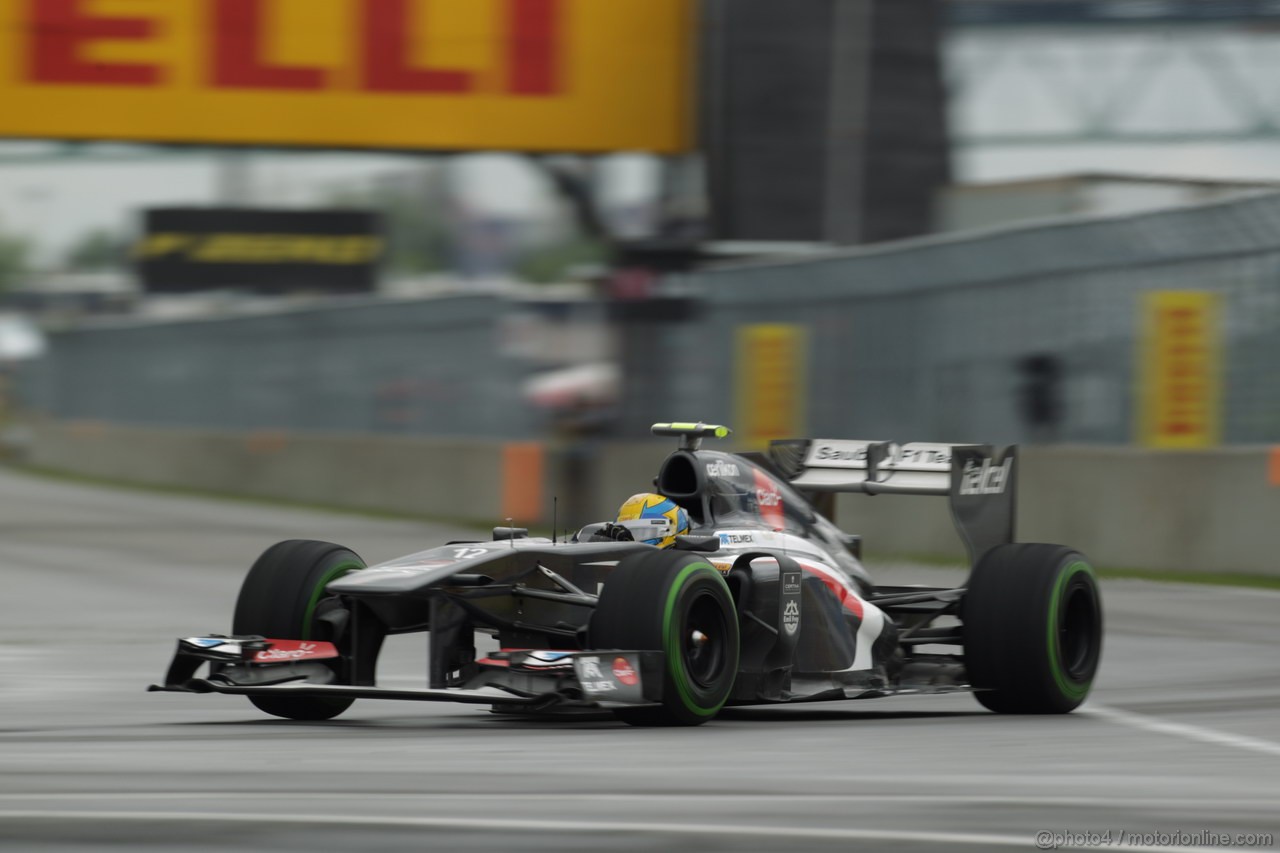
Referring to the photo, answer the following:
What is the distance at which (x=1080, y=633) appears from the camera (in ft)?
34.4

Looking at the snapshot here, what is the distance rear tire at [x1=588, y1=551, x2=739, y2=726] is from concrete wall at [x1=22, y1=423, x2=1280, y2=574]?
9.52 m

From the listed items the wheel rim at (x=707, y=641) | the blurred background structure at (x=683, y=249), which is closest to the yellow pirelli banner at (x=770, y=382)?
the blurred background structure at (x=683, y=249)

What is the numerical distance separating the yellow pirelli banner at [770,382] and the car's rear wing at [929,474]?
36.0 feet

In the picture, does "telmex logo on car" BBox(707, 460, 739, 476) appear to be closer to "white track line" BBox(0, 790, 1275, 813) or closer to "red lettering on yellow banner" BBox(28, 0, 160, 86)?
"white track line" BBox(0, 790, 1275, 813)

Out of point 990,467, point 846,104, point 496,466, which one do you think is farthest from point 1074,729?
point 496,466

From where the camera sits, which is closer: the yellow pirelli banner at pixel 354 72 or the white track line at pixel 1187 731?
the white track line at pixel 1187 731

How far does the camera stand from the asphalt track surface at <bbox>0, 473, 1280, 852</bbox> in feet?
20.0

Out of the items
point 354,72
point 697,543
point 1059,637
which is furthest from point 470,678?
point 354,72

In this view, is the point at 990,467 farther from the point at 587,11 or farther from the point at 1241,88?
the point at 1241,88

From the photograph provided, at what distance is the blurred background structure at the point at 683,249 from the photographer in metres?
18.6

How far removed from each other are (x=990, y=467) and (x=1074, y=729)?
6.28ft

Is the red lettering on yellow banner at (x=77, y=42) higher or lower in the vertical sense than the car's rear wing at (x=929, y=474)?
higher

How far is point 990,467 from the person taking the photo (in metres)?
11.0

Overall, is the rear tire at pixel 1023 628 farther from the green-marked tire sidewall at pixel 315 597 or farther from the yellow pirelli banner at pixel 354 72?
the yellow pirelli banner at pixel 354 72
